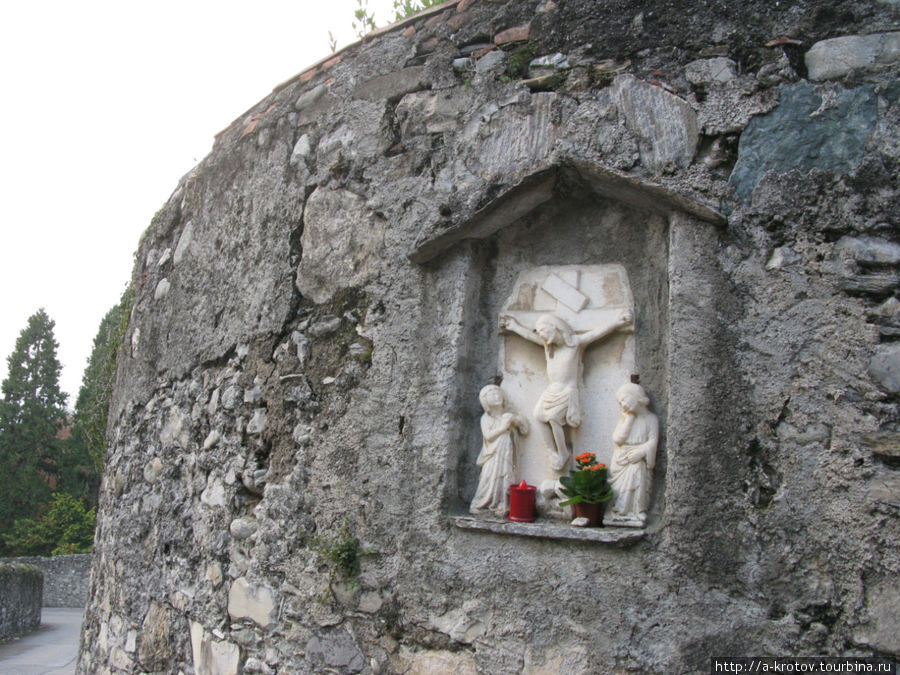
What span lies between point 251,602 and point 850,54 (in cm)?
316

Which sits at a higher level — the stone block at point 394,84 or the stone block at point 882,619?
the stone block at point 394,84

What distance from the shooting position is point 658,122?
2668mm

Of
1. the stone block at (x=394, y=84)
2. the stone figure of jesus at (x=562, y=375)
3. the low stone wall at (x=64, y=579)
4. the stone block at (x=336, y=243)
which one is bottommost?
the low stone wall at (x=64, y=579)

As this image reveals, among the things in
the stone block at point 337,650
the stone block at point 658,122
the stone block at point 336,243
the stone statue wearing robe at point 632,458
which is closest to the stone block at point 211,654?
the stone block at point 337,650

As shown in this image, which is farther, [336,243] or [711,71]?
[336,243]

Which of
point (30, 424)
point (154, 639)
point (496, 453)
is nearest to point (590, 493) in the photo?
point (496, 453)

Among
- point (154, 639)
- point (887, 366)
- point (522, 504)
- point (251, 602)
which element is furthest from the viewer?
point (154, 639)

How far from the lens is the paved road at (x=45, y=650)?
822 centimetres

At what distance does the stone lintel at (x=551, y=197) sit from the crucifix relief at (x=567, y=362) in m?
0.29

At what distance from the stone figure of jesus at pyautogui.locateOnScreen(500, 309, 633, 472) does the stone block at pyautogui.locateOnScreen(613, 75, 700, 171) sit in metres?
0.59

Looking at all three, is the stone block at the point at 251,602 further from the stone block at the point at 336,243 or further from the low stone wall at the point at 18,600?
the low stone wall at the point at 18,600

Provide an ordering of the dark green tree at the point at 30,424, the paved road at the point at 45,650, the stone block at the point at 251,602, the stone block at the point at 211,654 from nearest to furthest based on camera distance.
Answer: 1. the stone block at the point at 251,602
2. the stone block at the point at 211,654
3. the paved road at the point at 45,650
4. the dark green tree at the point at 30,424

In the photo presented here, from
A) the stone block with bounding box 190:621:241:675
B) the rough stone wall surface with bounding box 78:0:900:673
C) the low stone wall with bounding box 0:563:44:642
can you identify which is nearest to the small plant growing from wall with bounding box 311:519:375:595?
the rough stone wall surface with bounding box 78:0:900:673

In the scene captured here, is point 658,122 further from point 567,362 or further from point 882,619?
point 882,619
